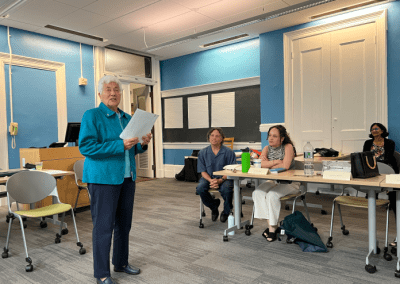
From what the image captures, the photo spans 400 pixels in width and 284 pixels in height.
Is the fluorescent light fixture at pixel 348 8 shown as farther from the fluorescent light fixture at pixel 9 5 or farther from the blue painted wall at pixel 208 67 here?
the fluorescent light fixture at pixel 9 5

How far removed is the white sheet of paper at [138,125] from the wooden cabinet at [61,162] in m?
→ 2.71

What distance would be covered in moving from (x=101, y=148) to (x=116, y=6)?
362cm

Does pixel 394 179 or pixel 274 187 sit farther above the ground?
pixel 394 179

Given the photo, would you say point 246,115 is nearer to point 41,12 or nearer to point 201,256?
point 41,12

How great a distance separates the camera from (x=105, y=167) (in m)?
2.22

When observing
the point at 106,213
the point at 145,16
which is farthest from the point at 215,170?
the point at 145,16

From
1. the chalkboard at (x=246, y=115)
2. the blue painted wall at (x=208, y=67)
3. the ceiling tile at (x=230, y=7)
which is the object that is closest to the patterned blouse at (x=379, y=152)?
the chalkboard at (x=246, y=115)

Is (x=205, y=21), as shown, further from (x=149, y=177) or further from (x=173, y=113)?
(x=149, y=177)

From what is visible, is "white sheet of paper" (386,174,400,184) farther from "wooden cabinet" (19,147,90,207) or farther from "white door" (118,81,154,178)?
"white door" (118,81,154,178)

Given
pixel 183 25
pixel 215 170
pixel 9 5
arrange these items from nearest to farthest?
pixel 215 170
pixel 9 5
pixel 183 25

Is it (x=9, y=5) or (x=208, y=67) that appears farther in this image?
(x=208, y=67)

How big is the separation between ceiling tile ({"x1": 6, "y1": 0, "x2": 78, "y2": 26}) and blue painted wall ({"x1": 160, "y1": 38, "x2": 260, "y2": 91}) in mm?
3319

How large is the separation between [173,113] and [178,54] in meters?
1.50

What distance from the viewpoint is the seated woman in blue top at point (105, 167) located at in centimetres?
220
